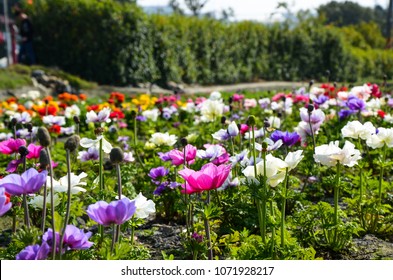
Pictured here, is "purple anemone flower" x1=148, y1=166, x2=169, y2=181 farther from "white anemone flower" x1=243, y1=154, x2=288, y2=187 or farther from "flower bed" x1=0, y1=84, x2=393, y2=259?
"white anemone flower" x1=243, y1=154, x2=288, y2=187

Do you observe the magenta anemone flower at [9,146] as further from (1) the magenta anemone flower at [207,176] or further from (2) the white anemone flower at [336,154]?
(2) the white anemone flower at [336,154]

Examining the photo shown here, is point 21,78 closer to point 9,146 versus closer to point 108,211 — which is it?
point 9,146

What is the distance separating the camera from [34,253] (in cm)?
163

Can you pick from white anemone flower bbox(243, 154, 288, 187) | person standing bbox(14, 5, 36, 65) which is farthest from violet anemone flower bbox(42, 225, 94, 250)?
person standing bbox(14, 5, 36, 65)

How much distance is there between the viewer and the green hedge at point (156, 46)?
1449 centimetres

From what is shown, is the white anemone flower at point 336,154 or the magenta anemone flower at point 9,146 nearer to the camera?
the white anemone flower at point 336,154

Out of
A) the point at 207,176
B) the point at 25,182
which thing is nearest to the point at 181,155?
the point at 207,176

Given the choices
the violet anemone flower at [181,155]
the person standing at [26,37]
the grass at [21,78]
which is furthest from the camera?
the person standing at [26,37]

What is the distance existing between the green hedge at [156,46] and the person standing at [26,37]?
1.72ft

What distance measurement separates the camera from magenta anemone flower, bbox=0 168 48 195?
173 cm

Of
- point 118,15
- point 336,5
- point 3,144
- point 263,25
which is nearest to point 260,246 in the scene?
point 3,144

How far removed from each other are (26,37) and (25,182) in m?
13.9

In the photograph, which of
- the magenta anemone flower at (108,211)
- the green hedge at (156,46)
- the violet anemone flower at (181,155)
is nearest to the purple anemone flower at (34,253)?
the magenta anemone flower at (108,211)
